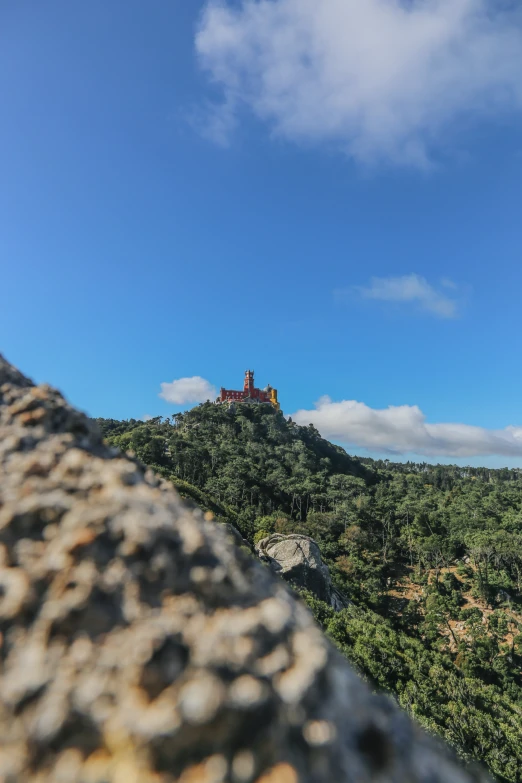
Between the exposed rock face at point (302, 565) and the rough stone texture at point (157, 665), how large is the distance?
33.6 metres

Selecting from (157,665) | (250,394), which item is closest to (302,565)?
(157,665)

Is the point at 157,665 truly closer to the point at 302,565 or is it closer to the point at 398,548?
the point at 302,565

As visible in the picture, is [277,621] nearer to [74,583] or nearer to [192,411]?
[74,583]

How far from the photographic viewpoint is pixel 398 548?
6919 centimetres

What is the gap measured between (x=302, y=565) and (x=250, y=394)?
8495cm

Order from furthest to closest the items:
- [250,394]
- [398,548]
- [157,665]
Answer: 1. [250,394]
2. [398,548]
3. [157,665]

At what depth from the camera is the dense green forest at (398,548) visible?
2473cm

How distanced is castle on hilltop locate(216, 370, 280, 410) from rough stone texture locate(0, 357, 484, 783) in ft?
371

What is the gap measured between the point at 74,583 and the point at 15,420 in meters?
1.02

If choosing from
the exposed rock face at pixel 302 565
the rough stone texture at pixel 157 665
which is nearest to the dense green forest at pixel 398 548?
the exposed rock face at pixel 302 565

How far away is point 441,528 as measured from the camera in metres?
76.1

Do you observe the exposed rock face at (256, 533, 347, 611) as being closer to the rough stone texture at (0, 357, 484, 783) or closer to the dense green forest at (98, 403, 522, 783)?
the dense green forest at (98, 403, 522, 783)

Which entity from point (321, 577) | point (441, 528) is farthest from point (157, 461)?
point (441, 528)

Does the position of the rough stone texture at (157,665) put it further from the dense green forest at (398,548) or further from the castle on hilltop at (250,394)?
the castle on hilltop at (250,394)
